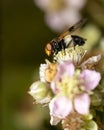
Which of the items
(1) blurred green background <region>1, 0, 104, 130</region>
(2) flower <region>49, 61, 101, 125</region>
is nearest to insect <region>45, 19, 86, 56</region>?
(2) flower <region>49, 61, 101, 125</region>

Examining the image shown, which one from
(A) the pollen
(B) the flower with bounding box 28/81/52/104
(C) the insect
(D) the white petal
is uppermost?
(C) the insect

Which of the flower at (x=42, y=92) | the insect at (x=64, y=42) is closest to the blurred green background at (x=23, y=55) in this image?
the insect at (x=64, y=42)

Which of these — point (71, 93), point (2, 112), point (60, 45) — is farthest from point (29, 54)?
point (71, 93)

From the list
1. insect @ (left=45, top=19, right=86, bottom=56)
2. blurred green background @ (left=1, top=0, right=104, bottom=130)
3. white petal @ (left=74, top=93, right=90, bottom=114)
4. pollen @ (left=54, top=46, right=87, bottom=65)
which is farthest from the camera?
blurred green background @ (left=1, top=0, right=104, bottom=130)

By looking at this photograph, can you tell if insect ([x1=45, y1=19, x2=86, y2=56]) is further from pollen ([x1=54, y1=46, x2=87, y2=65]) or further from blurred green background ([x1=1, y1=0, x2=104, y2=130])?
blurred green background ([x1=1, y1=0, x2=104, y2=130])

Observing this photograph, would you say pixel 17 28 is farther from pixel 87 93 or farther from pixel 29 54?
pixel 87 93

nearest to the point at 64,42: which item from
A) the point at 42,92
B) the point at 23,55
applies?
the point at 42,92
